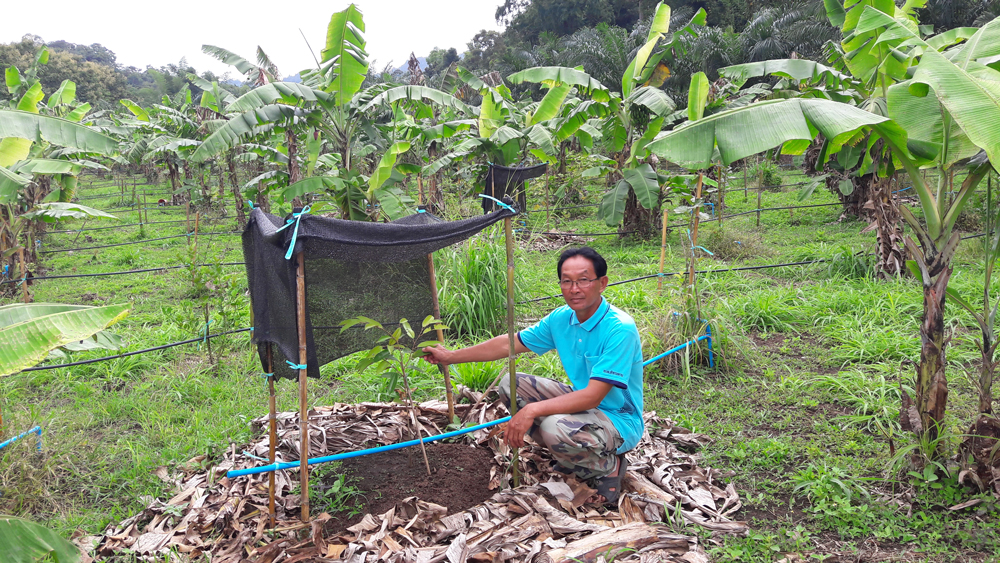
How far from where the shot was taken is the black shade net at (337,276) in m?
2.79

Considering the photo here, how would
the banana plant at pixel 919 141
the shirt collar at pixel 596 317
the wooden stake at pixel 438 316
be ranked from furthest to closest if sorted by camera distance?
the wooden stake at pixel 438 316 < the shirt collar at pixel 596 317 < the banana plant at pixel 919 141

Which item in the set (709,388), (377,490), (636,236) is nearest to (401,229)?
(377,490)

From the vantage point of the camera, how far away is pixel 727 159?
264 centimetres

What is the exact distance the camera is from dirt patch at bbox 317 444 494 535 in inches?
121

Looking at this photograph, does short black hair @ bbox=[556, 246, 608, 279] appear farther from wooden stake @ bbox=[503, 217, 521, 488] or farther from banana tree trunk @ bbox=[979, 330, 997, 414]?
banana tree trunk @ bbox=[979, 330, 997, 414]

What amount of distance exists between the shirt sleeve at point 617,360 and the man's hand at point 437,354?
834 mm

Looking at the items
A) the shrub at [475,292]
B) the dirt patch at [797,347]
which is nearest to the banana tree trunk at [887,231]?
the dirt patch at [797,347]

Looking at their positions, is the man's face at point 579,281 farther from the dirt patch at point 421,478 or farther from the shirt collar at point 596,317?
the dirt patch at point 421,478

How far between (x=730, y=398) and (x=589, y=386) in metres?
1.94

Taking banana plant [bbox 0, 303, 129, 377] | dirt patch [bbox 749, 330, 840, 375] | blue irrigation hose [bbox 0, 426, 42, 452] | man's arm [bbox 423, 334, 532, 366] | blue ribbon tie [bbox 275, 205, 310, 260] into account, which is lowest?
dirt patch [bbox 749, 330, 840, 375]

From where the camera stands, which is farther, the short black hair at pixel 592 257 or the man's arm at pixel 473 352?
the man's arm at pixel 473 352

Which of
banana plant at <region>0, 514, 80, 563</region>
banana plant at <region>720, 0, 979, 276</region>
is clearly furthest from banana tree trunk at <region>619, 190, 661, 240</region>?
banana plant at <region>0, 514, 80, 563</region>

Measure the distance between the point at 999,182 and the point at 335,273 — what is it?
3.33 metres

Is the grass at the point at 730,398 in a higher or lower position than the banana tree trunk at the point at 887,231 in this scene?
lower
